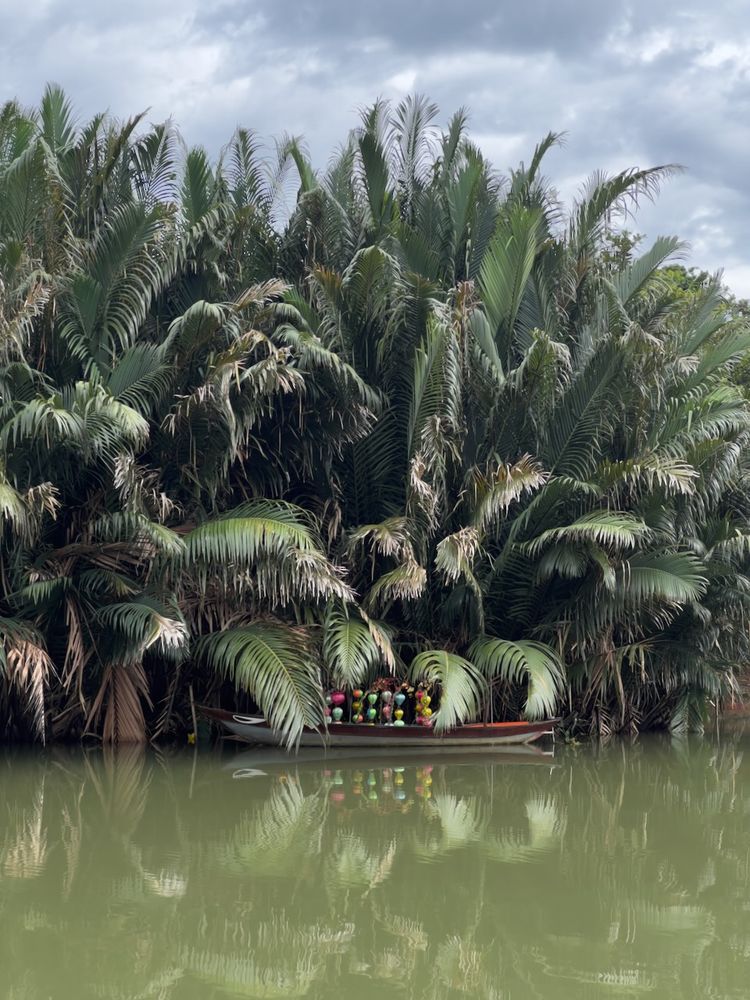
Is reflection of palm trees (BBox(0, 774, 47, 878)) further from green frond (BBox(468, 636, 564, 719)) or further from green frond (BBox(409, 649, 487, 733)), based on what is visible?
green frond (BBox(468, 636, 564, 719))

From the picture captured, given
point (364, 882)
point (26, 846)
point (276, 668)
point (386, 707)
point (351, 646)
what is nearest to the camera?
point (364, 882)

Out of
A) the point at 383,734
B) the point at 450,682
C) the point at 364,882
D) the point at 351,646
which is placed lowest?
the point at 364,882

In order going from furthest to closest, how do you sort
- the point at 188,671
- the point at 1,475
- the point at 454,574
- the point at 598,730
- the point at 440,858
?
the point at 598,730
the point at 188,671
the point at 454,574
the point at 1,475
the point at 440,858

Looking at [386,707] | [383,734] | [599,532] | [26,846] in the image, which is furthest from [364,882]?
[599,532]

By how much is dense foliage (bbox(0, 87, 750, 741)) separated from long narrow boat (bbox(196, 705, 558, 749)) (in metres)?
0.50

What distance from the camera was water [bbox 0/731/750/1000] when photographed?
5.05 meters

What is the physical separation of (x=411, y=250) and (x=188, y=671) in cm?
514

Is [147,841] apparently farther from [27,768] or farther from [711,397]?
[711,397]

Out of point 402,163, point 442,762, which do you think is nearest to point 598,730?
point 442,762

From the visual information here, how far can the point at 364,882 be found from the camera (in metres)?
6.55

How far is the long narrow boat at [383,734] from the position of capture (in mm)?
11328

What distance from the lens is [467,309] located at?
39.9 feet

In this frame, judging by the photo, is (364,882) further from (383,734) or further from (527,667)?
(527,667)

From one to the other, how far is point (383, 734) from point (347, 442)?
3097 millimetres
